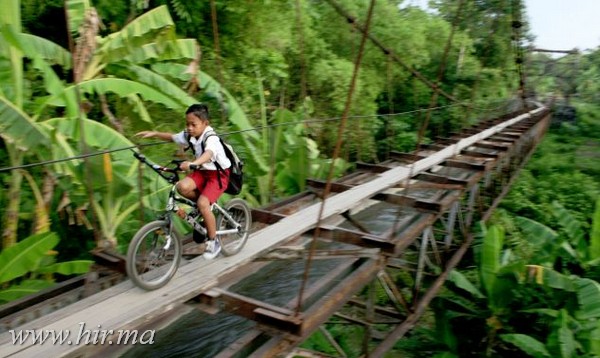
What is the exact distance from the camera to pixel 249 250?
305 cm

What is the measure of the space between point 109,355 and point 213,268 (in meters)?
0.76

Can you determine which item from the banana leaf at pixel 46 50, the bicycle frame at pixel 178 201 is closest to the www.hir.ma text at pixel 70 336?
the bicycle frame at pixel 178 201

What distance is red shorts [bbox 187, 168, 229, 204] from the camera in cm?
267

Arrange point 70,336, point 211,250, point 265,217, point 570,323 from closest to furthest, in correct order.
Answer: point 70,336 → point 211,250 → point 265,217 → point 570,323

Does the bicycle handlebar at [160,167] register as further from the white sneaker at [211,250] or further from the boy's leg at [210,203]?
the white sneaker at [211,250]

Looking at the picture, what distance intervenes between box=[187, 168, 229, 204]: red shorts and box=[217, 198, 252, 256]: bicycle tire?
0.31m

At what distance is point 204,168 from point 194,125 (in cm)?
23

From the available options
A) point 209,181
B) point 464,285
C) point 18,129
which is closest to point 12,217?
point 18,129

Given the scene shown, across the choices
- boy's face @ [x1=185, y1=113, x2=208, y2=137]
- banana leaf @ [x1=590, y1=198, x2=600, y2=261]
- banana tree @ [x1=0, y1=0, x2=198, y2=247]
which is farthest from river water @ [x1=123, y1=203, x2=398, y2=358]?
banana leaf @ [x1=590, y1=198, x2=600, y2=261]

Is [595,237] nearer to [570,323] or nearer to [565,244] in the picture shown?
[565,244]

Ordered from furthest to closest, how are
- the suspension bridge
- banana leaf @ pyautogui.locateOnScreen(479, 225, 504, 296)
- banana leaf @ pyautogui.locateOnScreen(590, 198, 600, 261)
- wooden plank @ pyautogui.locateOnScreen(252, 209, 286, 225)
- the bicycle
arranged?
banana leaf @ pyautogui.locateOnScreen(590, 198, 600, 261), banana leaf @ pyautogui.locateOnScreen(479, 225, 504, 296), wooden plank @ pyautogui.locateOnScreen(252, 209, 286, 225), the bicycle, the suspension bridge

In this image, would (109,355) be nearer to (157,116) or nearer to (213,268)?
(213,268)

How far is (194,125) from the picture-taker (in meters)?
2.56

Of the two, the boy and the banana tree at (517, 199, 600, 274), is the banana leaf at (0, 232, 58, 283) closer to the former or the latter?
the boy
